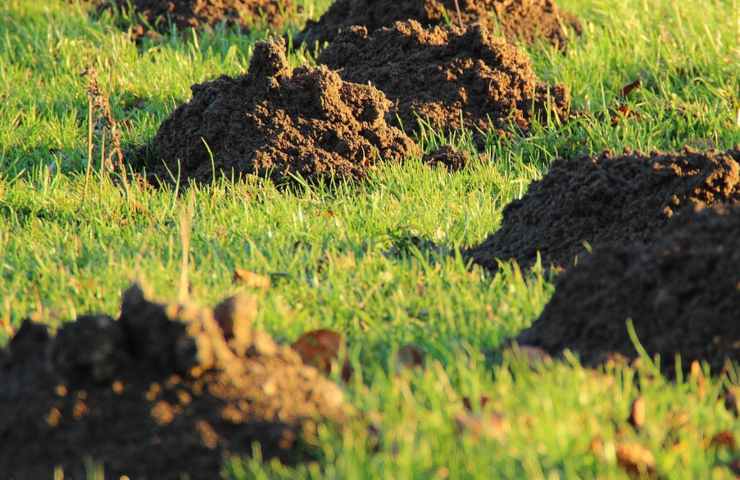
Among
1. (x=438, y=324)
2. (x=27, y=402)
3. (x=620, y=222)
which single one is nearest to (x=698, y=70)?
(x=620, y=222)

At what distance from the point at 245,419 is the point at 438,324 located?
105 cm

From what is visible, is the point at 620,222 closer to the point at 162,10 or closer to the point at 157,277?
the point at 157,277

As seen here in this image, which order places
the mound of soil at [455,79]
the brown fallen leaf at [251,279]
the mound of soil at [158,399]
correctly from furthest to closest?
the mound of soil at [455,79] < the brown fallen leaf at [251,279] < the mound of soil at [158,399]

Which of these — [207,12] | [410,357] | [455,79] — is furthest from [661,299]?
[207,12]

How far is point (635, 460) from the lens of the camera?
267 cm

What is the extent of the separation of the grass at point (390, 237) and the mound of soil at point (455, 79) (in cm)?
22

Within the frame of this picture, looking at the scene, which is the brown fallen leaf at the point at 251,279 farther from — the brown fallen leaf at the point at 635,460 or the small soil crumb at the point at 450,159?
the small soil crumb at the point at 450,159

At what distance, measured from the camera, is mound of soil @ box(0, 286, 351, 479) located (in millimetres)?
2834

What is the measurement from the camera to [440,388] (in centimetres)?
290

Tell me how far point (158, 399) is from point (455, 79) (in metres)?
4.55

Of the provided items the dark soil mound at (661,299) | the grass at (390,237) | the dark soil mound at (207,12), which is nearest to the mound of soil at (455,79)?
the grass at (390,237)

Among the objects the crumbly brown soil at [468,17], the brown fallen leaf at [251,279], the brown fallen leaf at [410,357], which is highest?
the crumbly brown soil at [468,17]

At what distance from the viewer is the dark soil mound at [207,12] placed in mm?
9141

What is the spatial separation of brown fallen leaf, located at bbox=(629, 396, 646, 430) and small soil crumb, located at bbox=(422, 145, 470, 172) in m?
3.44
